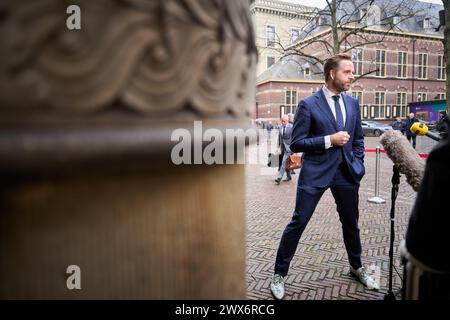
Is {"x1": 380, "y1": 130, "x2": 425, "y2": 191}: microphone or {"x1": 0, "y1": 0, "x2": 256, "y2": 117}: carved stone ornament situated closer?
{"x1": 0, "y1": 0, "x2": 256, "y2": 117}: carved stone ornament

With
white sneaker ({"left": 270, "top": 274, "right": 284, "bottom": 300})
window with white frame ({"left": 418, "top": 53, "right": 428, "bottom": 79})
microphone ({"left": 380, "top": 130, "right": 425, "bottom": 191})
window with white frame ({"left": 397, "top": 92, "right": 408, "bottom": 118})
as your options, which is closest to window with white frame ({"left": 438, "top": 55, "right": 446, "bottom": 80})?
window with white frame ({"left": 418, "top": 53, "right": 428, "bottom": 79})

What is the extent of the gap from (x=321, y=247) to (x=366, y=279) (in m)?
1.20

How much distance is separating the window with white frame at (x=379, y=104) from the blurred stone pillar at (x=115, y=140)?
128 ft

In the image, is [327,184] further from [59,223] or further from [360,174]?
[59,223]

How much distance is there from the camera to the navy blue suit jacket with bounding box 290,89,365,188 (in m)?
2.81

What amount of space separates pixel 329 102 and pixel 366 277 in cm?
165

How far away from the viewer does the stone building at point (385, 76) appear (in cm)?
3381

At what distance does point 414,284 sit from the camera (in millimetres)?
1002

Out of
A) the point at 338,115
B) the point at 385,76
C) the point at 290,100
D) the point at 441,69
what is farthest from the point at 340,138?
the point at 441,69

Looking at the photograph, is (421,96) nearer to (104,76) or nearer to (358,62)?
(358,62)

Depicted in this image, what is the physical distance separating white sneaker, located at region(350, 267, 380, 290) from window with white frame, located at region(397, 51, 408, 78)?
38.4 m

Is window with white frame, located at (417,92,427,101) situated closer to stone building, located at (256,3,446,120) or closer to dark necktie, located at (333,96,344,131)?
stone building, located at (256,3,446,120)

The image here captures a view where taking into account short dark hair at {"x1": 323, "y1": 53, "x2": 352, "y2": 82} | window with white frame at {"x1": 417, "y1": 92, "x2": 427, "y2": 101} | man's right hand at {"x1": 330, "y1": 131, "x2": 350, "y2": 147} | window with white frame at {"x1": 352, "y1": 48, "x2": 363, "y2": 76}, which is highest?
window with white frame at {"x1": 352, "y1": 48, "x2": 363, "y2": 76}

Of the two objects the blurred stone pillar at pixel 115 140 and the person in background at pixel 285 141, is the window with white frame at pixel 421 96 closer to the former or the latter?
the person in background at pixel 285 141
